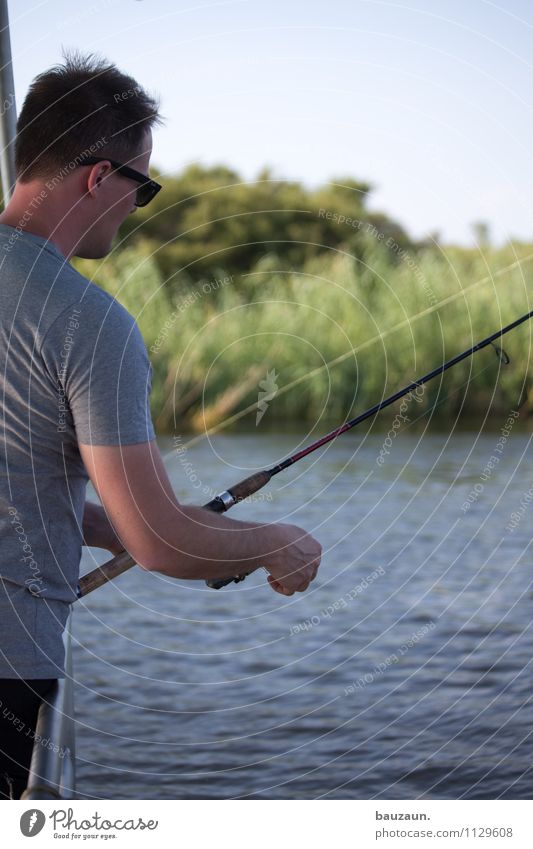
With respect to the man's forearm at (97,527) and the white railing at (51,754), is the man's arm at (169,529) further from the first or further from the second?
the man's forearm at (97,527)

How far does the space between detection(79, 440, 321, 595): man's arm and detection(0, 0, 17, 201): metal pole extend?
1.00 m

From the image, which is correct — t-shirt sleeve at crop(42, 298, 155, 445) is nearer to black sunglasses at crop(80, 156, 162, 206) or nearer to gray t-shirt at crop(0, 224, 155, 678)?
gray t-shirt at crop(0, 224, 155, 678)

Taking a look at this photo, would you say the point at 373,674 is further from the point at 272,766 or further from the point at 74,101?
the point at 74,101

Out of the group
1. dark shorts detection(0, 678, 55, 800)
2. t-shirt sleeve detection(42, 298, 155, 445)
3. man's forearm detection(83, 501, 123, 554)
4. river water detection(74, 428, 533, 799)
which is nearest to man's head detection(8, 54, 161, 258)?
t-shirt sleeve detection(42, 298, 155, 445)

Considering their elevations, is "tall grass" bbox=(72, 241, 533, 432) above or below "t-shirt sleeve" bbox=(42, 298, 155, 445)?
above

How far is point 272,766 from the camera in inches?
162

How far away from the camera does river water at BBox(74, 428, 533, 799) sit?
4.02 meters

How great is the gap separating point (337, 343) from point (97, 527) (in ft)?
30.0

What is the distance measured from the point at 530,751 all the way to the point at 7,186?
2.61 meters

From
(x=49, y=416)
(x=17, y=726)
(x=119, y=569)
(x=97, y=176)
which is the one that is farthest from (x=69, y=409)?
(x=119, y=569)

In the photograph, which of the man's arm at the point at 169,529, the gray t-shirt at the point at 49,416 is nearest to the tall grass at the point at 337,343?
the man's arm at the point at 169,529

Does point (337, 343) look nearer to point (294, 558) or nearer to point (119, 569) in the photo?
point (119, 569)

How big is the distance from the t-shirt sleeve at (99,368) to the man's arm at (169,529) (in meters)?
0.03
